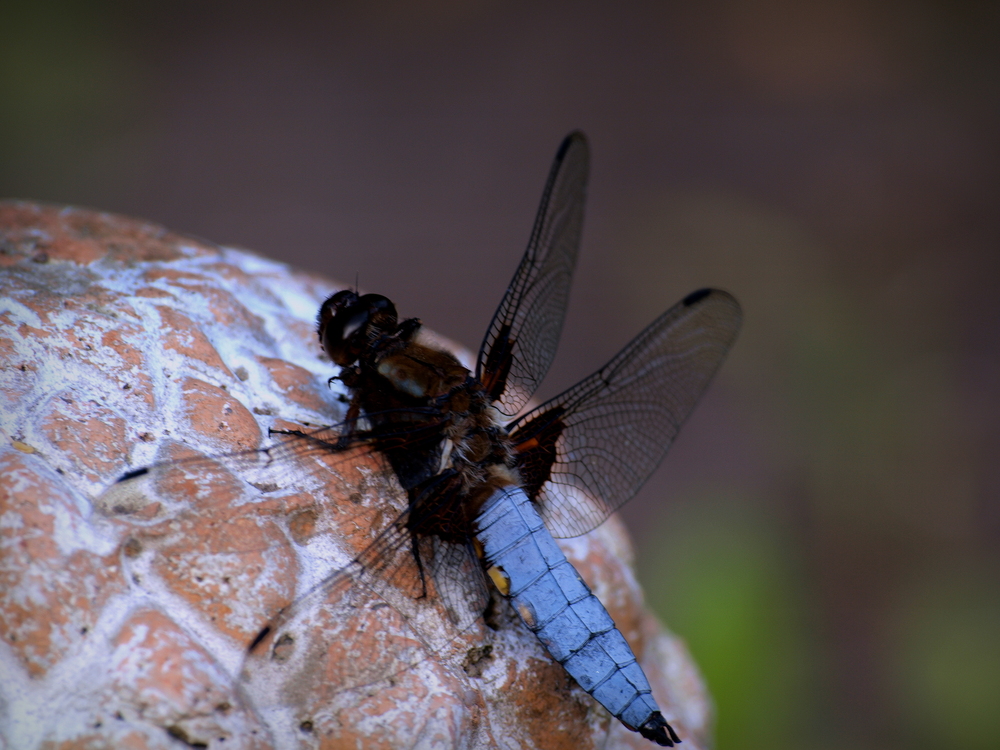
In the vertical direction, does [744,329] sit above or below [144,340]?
above

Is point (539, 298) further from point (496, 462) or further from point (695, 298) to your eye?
point (496, 462)

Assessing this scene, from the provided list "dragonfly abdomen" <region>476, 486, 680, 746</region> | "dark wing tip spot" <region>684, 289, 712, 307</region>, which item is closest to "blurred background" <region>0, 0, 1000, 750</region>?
"dark wing tip spot" <region>684, 289, 712, 307</region>

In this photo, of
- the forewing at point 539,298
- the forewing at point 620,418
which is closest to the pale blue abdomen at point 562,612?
the forewing at point 620,418

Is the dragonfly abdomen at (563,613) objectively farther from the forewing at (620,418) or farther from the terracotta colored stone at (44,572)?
the terracotta colored stone at (44,572)

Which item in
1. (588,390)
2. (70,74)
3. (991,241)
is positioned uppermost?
(991,241)

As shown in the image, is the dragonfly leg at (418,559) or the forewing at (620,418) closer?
the dragonfly leg at (418,559)

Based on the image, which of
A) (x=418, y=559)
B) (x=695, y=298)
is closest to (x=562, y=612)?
(x=418, y=559)

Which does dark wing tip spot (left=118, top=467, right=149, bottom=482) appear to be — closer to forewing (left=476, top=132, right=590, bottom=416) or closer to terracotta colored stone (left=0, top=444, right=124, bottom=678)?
terracotta colored stone (left=0, top=444, right=124, bottom=678)

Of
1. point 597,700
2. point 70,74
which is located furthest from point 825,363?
point 70,74

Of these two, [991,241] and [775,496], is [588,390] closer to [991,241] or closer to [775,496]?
[775,496]
